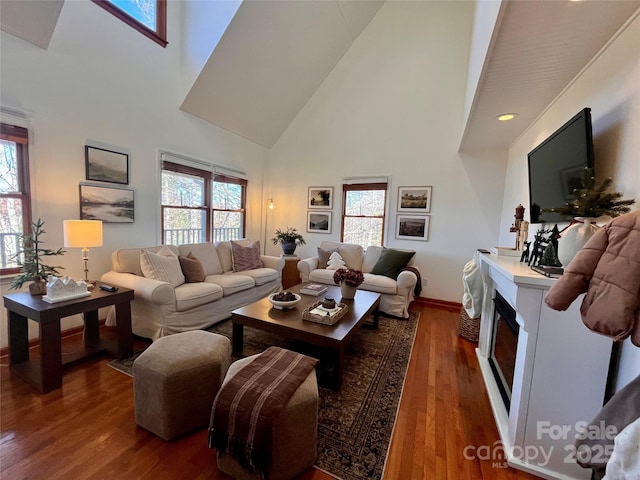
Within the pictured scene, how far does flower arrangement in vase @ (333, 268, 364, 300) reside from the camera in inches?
106

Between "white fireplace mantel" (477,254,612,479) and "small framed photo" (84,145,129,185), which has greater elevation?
"small framed photo" (84,145,129,185)

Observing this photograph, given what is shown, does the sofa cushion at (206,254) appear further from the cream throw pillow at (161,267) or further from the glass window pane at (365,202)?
the glass window pane at (365,202)

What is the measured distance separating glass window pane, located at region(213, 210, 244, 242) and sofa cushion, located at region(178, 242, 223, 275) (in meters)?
0.74

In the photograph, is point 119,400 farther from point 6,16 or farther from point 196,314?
point 6,16

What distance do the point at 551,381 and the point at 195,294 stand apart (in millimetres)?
2769

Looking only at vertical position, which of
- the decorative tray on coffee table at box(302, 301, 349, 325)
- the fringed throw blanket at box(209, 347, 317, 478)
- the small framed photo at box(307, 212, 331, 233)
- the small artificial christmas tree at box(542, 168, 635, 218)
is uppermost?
the small artificial christmas tree at box(542, 168, 635, 218)

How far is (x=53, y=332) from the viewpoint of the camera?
72.6 inches

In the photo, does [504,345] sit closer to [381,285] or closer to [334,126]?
[381,285]

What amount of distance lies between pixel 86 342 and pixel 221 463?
6.55ft

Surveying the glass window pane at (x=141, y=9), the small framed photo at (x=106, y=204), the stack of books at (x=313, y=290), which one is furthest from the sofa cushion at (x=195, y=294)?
the glass window pane at (x=141, y=9)

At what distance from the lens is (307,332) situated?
6.59 feet

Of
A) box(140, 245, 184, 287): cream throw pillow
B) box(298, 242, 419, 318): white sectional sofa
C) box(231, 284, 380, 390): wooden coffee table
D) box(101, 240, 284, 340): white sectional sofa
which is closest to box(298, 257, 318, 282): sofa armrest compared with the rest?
box(298, 242, 419, 318): white sectional sofa

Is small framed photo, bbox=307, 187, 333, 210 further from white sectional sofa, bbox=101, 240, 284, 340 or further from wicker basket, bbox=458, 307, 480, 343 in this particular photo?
wicker basket, bbox=458, 307, 480, 343

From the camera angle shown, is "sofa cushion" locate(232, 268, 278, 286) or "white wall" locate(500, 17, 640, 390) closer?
"white wall" locate(500, 17, 640, 390)
